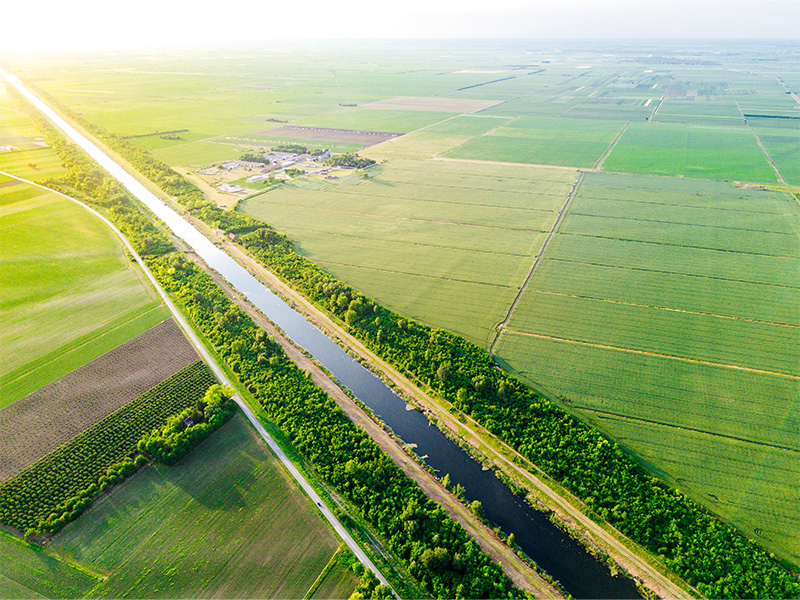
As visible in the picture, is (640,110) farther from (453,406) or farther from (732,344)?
(453,406)

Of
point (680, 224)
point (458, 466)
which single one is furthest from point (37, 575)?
point (680, 224)

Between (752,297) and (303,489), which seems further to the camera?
(752,297)

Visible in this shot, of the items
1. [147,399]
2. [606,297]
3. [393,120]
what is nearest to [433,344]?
[606,297]

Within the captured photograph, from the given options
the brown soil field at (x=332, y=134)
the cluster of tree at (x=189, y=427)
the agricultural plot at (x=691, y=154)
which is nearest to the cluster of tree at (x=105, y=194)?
the cluster of tree at (x=189, y=427)

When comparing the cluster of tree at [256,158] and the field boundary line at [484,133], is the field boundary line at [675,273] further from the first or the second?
the cluster of tree at [256,158]

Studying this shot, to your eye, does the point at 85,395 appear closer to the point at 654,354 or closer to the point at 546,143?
the point at 654,354
